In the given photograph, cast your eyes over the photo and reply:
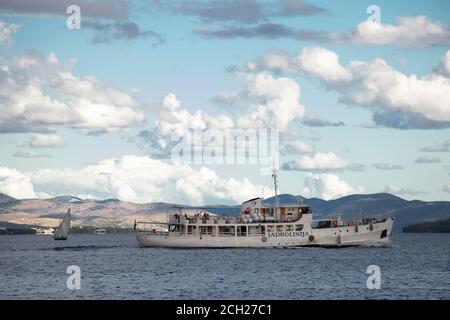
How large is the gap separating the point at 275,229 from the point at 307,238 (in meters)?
6.50

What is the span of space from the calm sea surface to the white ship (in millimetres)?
5181

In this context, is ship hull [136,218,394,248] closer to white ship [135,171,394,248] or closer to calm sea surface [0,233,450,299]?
white ship [135,171,394,248]

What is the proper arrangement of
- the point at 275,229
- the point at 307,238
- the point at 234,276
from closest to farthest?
the point at 234,276
the point at 307,238
the point at 275,229

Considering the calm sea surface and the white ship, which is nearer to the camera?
the calm sea surface

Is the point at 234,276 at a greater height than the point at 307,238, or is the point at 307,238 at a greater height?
the point at 307,238

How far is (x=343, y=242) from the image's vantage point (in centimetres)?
16738

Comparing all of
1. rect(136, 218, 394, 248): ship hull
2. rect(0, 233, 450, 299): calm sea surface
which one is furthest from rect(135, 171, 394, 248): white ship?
rect(0, 233, 450, 299): calm sea surface

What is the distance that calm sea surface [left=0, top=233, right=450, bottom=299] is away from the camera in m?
93.9

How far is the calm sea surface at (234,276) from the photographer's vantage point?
93.9 m

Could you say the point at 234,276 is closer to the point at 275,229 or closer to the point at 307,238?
the point at 307,238

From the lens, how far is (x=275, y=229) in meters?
168

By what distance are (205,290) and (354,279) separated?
21909mm

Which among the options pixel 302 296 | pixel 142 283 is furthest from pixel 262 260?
pixel 302 296

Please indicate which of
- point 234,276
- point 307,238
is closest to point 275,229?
point 307,238
